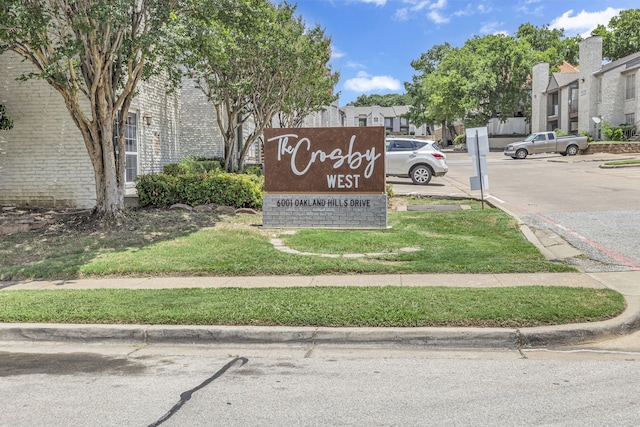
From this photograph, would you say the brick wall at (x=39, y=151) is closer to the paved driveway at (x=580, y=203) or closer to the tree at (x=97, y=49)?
the tree at (x=97, y=49)

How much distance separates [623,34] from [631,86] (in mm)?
26640

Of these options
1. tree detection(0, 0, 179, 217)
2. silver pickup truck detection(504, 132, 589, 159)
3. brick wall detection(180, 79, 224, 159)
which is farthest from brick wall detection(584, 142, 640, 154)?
tree detection(0, 0, 179, 217)

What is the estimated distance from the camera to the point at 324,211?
39.5 ft

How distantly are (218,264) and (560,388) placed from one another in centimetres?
602

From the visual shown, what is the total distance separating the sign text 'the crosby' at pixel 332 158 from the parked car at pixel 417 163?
9.68 m

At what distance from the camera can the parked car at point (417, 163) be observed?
2136cm

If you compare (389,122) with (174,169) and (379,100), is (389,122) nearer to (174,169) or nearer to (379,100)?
(379,100)

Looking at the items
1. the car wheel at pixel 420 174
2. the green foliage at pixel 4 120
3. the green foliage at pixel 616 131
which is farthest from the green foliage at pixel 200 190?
the green foliage at pixel 616 131

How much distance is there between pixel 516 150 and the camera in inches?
1507

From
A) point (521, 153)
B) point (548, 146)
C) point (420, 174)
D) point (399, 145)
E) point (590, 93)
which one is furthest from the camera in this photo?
point (590, 93)

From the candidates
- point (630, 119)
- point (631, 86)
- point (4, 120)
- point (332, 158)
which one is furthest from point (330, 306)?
point (630, 119)

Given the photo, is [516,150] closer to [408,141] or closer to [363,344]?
[408,141]

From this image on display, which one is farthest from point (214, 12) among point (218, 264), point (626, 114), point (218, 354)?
point (626, 114)

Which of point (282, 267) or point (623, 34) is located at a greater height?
point (623, 34)
